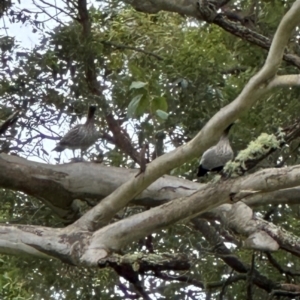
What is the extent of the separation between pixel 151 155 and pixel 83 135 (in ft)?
1.36

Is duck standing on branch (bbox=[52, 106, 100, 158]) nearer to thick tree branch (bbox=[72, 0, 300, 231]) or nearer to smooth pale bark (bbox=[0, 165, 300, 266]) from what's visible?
thick tree branch (bbox=[72, 0, 300, 231])

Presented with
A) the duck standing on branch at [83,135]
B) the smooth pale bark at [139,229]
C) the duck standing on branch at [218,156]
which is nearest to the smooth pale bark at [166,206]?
the smooth pale bark at [139,229]

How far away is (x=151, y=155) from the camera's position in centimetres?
414

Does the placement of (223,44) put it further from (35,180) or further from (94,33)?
(35,180)

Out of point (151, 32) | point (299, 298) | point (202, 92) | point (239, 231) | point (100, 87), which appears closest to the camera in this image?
point (239, 231)

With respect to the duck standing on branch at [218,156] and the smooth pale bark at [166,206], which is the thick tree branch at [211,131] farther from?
the duck standing on branch at [218,156]

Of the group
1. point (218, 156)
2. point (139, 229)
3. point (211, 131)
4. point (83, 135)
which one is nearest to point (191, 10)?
point (218, 156)

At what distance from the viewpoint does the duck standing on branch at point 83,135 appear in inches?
165

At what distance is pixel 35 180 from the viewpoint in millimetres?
3578

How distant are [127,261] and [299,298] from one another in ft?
3.23

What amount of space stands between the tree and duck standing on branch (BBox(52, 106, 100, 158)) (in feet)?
0.38

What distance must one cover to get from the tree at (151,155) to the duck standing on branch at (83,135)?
0.12 metres

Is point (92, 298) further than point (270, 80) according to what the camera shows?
Yes

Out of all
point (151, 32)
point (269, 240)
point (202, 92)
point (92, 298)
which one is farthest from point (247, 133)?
point (269, 240)
